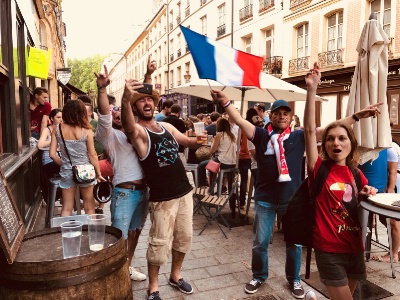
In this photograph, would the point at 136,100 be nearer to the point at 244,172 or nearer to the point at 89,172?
the point at 89,172

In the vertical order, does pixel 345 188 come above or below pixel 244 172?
above

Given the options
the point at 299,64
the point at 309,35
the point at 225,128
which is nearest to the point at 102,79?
the point at 225,128

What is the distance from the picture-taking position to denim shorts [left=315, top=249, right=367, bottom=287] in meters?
2.59

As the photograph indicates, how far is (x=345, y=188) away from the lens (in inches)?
106

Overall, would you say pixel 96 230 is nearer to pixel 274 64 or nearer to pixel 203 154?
pixel 203 154

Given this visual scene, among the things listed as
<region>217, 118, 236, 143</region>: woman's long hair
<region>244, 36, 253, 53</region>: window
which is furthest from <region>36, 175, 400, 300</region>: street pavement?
<region>244, 36, 253, 53</region>: window

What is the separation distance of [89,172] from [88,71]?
71.4m

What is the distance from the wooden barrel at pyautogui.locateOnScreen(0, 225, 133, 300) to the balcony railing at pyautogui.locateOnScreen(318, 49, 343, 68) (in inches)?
655

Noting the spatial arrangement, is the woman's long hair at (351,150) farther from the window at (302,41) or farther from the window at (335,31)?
the window at (302,41)

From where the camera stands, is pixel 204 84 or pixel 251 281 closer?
pixel 251 281

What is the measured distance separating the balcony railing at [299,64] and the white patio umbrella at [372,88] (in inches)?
590

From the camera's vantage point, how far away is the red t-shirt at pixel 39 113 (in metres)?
6.64

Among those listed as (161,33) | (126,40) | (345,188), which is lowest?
(345,188)

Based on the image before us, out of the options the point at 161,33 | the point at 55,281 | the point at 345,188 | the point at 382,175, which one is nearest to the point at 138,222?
the point at 55,281
